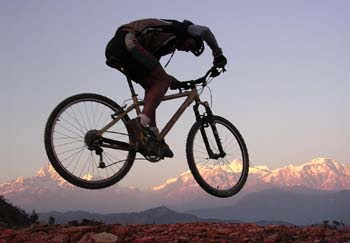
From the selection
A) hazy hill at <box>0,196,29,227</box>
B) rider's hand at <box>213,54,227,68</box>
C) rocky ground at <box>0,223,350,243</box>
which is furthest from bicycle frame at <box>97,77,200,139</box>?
hazy hill at <box>0,196,29,227</box>

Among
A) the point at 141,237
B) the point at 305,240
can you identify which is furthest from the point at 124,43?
the point at 305,240

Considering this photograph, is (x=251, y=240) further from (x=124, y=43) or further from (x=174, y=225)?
(x=124, y=43)

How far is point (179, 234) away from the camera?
930 centimetres

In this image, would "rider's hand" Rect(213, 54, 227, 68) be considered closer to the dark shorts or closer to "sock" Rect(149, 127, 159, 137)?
the dark shorts

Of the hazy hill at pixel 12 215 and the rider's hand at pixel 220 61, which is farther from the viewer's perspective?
the hazy hill at pixel 12 215

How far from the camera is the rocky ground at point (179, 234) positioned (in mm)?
8781

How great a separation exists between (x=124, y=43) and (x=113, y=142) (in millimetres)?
1764

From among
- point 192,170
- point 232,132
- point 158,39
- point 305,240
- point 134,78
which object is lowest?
point 305,240

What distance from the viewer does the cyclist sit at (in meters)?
8.97

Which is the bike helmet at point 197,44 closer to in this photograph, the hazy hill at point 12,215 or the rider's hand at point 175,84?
the rider's hand at point 175,84

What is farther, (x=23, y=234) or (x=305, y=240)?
(x=23, y=234)

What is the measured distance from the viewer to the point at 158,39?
9227 millimetres

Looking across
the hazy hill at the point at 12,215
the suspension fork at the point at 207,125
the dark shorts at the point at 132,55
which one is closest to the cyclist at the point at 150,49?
the dark shorts at the point at 132,55

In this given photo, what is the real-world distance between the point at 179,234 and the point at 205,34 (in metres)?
3.66
